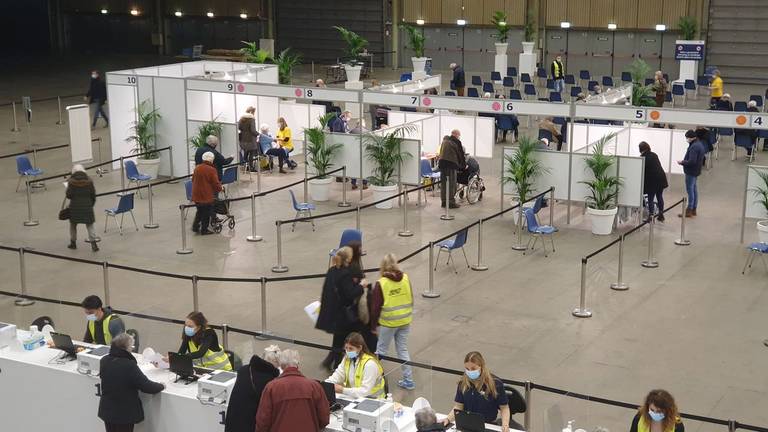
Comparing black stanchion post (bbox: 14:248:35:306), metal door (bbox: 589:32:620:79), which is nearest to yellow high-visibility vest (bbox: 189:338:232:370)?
black stanchion post (bbox: 14:248:35:306)

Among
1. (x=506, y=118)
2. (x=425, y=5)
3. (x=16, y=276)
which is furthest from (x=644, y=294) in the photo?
(x=425, y=5)

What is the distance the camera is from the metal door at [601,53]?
36469 millimetres

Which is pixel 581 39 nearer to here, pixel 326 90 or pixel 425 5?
pixel 425 5

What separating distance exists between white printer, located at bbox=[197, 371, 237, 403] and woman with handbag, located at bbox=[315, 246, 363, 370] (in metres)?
1.84

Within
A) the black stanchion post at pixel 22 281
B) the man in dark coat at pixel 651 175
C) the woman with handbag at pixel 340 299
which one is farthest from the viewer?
the man in dark coat at pixel 651 175

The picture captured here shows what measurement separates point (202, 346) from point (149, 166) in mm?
11962

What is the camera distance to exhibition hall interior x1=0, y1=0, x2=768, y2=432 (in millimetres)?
8312

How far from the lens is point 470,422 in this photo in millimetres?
7551

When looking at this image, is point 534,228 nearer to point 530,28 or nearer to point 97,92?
point 97,92

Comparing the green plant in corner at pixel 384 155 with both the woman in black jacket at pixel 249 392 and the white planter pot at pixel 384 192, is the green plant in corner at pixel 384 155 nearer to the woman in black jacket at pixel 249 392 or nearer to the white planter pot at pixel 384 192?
the white planter pot at pixel 384 192

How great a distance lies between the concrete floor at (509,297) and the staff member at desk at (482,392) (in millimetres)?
361

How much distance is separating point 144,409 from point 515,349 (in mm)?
4320

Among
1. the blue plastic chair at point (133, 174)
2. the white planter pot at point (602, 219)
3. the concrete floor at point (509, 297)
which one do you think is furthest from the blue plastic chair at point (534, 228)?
the blue plastic chair at point (133, 174)

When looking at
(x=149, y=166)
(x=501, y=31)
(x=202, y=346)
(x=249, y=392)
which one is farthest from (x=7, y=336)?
(x=501, y=31)
